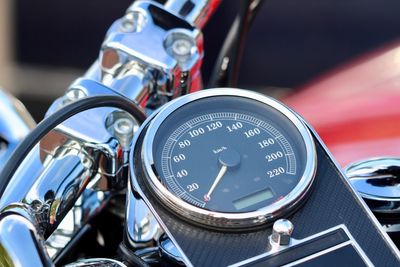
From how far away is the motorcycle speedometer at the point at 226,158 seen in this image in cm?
81

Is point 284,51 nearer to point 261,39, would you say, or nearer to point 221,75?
point 261,39

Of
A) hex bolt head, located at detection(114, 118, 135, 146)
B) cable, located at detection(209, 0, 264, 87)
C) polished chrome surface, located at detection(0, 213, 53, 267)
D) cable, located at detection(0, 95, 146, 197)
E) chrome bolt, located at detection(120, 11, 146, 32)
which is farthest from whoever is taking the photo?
cable, located at detection(209, 0, 264, 87)

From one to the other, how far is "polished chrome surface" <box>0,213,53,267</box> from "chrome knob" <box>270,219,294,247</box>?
194mm

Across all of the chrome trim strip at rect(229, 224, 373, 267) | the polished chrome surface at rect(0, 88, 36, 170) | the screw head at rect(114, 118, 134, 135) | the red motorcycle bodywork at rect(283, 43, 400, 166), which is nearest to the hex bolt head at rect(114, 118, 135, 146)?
the screw head at rect(114, 118, 134, 135)

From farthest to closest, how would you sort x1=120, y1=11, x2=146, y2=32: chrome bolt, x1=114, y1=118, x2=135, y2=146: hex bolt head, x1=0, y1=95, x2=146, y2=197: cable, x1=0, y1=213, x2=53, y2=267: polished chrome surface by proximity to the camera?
1. x1=120, y1=11, x2=146, y2=32: chrome bolt
2. x1=114, y1=118, x2=135, y2=146: hex bolt head
3. x1=0, y1=95, x2=146, y2=197: cable
4. x1=0, y1=213, x2=53, y2=267: polished chrome surface

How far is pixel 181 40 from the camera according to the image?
40.5 inches

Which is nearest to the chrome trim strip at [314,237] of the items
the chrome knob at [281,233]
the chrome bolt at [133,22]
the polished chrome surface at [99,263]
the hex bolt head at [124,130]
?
the chrome knob at [281,233]

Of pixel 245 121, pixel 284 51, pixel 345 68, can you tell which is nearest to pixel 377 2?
pixel 284 51

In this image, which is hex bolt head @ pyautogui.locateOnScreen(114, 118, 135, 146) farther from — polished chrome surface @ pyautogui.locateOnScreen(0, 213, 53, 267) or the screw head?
polished chrome surface @ pyautogui.locateOnScreen(0, 213, 53, 267)

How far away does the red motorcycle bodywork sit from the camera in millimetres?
1224

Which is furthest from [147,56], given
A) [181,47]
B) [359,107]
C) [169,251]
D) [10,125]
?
[359,107]

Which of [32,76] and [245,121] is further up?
[245,121]

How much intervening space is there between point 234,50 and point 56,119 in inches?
16.5

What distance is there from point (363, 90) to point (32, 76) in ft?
7.58
